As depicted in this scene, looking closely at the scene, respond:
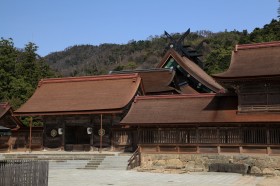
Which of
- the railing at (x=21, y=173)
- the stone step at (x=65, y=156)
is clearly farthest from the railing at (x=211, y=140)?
the railing at (x=21, y=173)

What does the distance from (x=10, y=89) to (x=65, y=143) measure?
24.2 m

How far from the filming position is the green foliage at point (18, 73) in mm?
52094

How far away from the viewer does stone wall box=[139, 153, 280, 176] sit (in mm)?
23042

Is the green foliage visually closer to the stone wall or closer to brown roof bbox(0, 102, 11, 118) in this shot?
brown roof bbox(0, 102, 11, 118)

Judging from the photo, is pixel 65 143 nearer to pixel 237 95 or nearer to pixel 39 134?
pixel 39 134

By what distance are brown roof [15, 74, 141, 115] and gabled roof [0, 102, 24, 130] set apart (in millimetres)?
3434

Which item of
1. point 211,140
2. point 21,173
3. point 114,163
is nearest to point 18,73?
point 114,163

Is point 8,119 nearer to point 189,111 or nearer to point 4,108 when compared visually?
point 4,108

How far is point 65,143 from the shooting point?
32938 millimetres

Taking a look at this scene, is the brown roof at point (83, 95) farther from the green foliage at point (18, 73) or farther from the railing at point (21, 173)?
the railing at point (21, 173)

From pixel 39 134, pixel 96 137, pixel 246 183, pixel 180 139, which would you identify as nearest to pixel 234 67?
pixel 180 139

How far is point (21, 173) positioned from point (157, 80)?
2789 cm

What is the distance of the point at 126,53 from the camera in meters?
130

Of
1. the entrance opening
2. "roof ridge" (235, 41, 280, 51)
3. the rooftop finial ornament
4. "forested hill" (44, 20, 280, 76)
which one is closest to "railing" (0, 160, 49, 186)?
"roof ridge" (235, 41, 280, 51)
